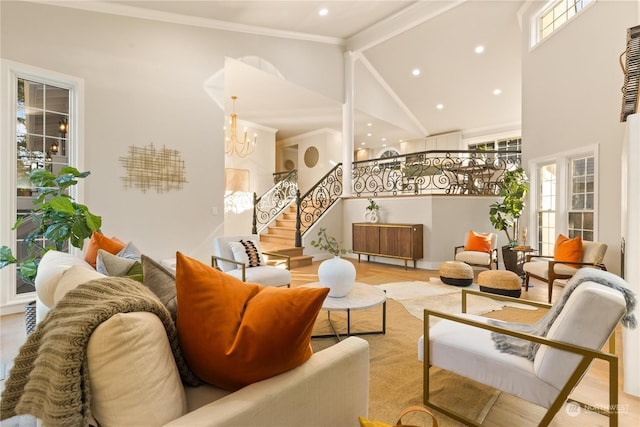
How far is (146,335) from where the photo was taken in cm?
91

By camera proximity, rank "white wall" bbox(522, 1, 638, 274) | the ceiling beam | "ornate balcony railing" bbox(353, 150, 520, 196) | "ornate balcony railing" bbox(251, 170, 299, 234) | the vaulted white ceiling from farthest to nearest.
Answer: "ornate balcony railing" bbox(251, 170, 299, 234), "ornate balcony railing" bbox(353, 150, 520, 196), the ceiling beam, the vaulted white ceiling, "white wall" bbox(522, 1, 638, 274)

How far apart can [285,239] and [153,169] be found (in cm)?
352

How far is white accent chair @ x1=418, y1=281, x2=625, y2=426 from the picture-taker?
140cm

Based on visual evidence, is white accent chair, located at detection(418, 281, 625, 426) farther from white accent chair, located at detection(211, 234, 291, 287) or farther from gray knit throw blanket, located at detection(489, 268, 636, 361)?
white accent chair, located at detection(211, 234, 291, 287)

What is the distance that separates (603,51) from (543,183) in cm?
208

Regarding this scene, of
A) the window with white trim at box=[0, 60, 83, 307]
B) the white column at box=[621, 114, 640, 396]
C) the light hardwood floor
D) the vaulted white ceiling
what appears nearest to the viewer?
the light hardwood floor

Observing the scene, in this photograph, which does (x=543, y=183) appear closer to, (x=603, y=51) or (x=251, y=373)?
(x=603, y=51)

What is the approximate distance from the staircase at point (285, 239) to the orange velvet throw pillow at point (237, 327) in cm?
523

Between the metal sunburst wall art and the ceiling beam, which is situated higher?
the ceiling beam

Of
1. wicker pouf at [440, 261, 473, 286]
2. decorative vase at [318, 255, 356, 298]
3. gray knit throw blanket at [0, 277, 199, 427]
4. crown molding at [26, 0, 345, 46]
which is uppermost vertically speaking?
crown molding at [26, 0, 345, 46]

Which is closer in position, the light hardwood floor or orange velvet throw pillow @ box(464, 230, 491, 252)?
the light hardwood floor

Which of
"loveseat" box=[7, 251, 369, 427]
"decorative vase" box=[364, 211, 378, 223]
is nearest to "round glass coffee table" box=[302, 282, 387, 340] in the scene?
"loveseat" box=[7, 251, 369, 427]

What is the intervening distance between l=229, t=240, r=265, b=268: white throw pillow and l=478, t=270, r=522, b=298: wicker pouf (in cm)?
300

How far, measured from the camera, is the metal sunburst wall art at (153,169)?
4.36m
